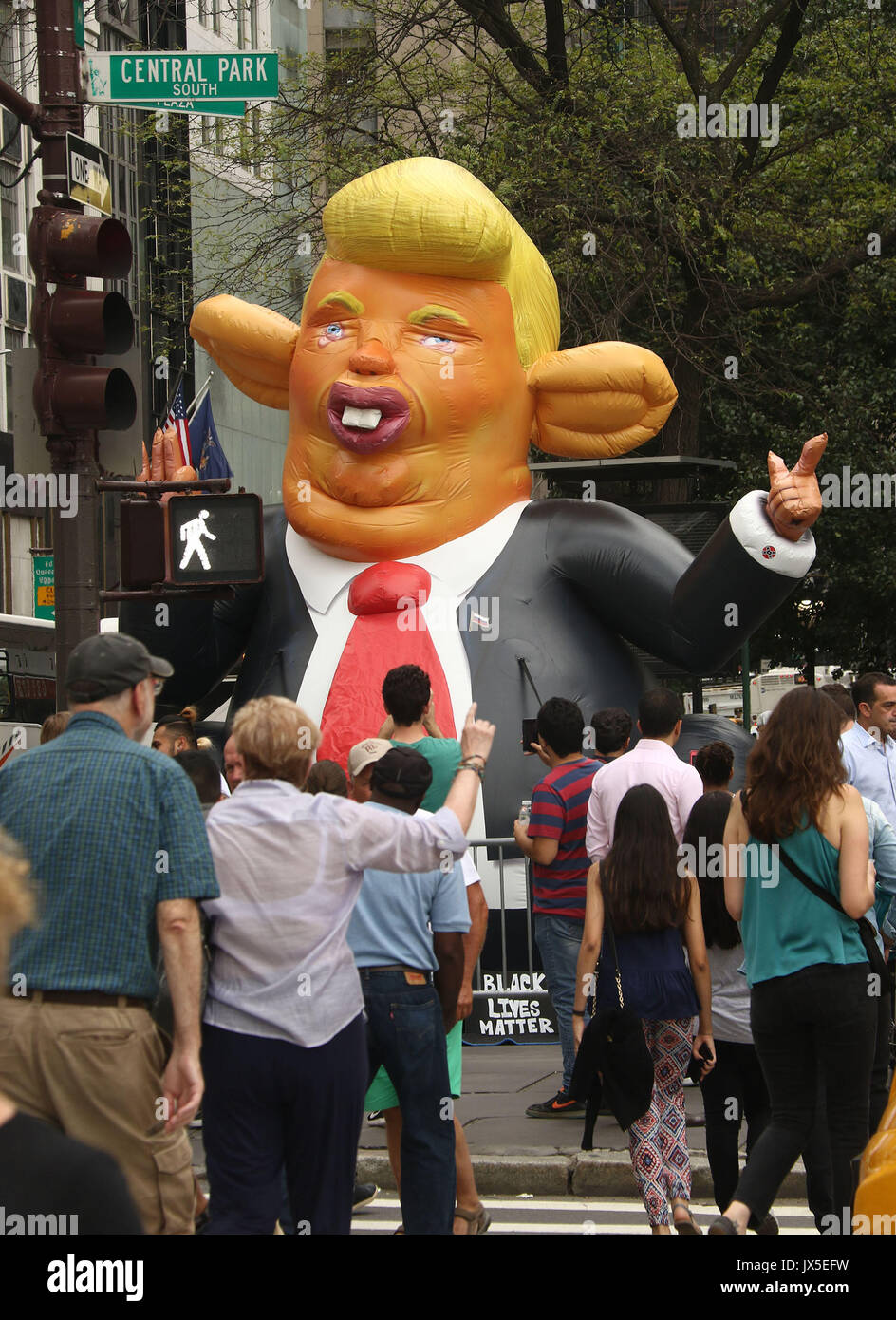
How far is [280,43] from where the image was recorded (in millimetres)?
34812

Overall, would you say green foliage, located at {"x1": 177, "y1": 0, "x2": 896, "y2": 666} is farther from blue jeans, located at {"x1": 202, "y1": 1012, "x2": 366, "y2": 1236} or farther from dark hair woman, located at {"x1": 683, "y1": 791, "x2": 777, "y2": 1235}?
blue jeans, located at {"x1": 202, "y1": 1012, "x2": 366, "y2": 1236}

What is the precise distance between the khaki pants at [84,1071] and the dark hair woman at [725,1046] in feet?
7.12

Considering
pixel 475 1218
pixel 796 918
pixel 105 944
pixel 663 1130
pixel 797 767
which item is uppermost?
pixel 797 767

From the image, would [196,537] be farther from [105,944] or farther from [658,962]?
[105,944]

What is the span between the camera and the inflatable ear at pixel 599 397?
31.0 ft

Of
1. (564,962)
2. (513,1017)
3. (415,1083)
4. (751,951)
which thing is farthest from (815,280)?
(415,1083)

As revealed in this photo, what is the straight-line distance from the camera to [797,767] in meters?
5.05

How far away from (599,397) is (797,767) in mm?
4770

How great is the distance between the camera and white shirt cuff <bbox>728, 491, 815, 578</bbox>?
27.0 feet

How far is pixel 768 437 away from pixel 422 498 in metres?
11.5

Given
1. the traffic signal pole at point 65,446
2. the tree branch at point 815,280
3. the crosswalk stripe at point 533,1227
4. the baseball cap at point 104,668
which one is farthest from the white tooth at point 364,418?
the tree branch at point 815,280

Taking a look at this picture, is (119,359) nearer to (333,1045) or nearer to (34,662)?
(333,1045)

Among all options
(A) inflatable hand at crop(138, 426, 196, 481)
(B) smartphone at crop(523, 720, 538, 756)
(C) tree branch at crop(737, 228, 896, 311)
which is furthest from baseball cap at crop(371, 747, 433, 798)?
(C) tree branch at crop(737, 228, 896, 311)
